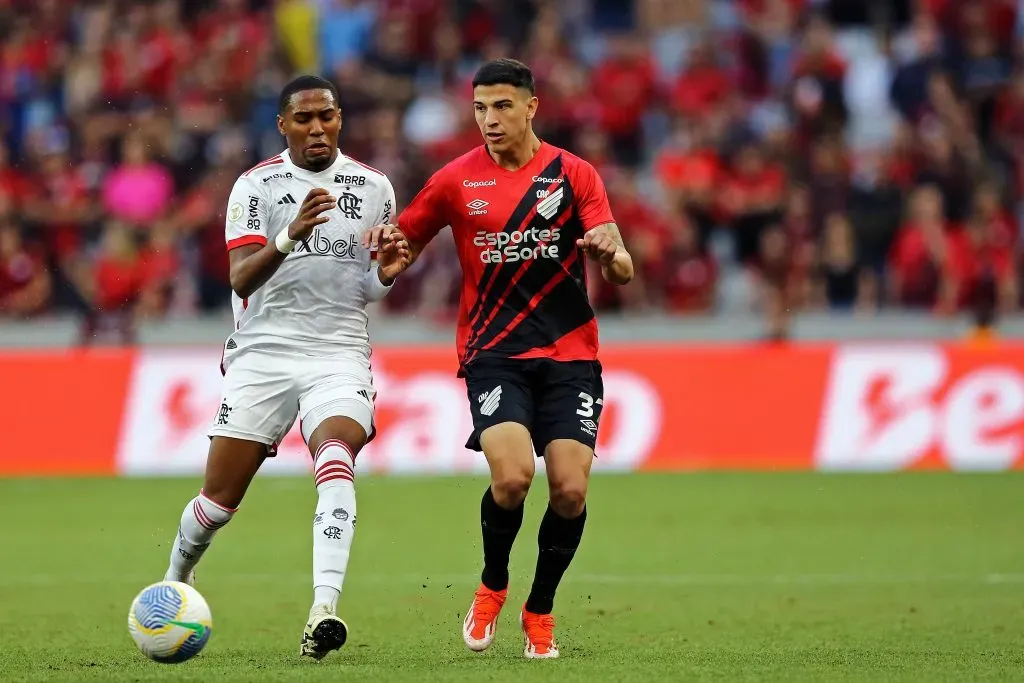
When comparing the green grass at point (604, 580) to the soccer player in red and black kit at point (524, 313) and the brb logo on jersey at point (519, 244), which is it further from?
the brb logo on jersey at point (519, 244)

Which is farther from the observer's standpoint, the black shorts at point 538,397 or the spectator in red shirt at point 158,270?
the spectator in red shirt at point 158,270

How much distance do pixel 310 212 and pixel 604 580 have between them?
405 centimetres

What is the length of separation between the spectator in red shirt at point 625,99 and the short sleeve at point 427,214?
40.6 feet

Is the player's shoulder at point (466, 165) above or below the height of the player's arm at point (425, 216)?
above

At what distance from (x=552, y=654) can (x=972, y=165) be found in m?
13.3

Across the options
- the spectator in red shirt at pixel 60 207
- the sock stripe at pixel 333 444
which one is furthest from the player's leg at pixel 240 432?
the spectator in red shirt at pixel 60 207

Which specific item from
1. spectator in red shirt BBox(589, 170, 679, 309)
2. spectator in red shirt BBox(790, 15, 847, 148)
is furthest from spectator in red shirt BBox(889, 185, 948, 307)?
spectator in red shirt BBox(589, 170, 679, 309)

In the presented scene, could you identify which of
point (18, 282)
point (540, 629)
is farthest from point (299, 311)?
point (18, 282)

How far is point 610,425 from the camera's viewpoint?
16.3 metres

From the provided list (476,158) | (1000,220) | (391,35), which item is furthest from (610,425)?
(476,158)

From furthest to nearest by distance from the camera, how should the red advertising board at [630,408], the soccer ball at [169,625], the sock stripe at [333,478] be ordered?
the red advertising board at [630,408]
the sock stripe at [333,478]
the soccer ball at [169,625]

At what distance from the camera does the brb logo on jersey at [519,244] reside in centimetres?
761

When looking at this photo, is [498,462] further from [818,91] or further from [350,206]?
[818,91]

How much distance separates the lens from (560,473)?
7457 mm
